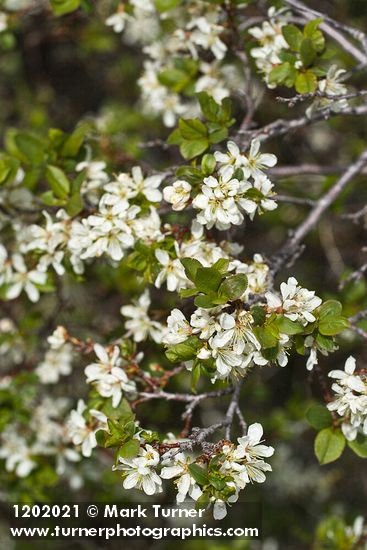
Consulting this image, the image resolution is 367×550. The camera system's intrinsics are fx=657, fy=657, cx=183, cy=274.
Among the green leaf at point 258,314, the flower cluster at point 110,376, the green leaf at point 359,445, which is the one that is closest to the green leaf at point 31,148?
the flower cluster at point 110,376

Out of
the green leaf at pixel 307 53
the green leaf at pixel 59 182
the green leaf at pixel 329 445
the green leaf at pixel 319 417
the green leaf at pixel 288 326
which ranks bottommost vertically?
the green leaf at pixel 329 445

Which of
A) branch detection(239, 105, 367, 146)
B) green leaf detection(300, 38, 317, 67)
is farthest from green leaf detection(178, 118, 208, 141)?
green leaf detection(300, 38, 317, 67)

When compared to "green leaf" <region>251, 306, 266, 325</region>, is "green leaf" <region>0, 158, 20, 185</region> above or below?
below

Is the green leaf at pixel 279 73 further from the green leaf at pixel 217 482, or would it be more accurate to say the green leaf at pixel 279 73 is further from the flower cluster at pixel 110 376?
the green leaf at pixel 217 482

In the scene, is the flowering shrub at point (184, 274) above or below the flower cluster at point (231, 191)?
below

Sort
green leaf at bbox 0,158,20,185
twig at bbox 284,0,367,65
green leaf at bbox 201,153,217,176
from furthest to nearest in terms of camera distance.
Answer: green leaf at bbox 0,158,20,185
twig at bbox 284,0,367,65
green leaf at bbox 201,153,217,176

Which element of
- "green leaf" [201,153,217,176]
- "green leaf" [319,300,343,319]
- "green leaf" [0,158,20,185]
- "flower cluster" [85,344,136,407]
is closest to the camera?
"green leaf" [319,300,343,319]

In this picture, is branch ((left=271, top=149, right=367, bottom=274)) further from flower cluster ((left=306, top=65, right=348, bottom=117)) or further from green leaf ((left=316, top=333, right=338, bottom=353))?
green leaf ((left=316, top=333, right=338, bottom=353))

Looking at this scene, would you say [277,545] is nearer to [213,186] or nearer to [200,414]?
[200,414]
